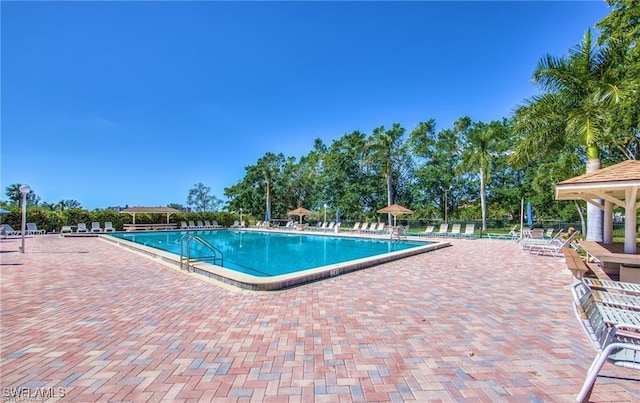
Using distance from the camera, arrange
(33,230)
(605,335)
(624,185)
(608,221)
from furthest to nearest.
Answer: (33,230), (608,221), (624,185), (605,335)

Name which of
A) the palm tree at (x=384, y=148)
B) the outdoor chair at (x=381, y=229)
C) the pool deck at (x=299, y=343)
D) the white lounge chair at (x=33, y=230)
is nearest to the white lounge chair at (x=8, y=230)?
the white lounge chair at (x=33, y=230)

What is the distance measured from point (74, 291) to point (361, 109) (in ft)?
87.7

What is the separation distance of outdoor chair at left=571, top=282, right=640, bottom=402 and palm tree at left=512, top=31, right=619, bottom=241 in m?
8.46

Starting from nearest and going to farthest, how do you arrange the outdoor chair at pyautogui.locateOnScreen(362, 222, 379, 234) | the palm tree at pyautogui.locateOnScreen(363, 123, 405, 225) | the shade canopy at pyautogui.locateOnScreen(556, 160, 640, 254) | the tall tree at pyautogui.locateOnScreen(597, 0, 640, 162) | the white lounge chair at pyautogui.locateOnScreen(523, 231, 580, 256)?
the shade canopy at pyautogui.locateOnScreen(556, 160, 640, 254), the tall tree at pyautogui.locateOnScreen(597, 0, 640, 162), the white lounge chair at pyautogui.locateOnScreen(523, 231, 580, 256), the outdoor chair at pyautogui.locateOnScreen(362, 222, 379, 234), the palm tree at pyautogui.locateOnScreen(363, 123, 405, 225)

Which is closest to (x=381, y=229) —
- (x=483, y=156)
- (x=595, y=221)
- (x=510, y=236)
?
(x=510, y=236)

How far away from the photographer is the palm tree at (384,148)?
26.3m

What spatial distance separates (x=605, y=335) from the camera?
91.0 inches

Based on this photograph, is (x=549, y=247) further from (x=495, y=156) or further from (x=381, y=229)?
(x=495, y=156)

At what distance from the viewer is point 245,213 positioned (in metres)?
36.0

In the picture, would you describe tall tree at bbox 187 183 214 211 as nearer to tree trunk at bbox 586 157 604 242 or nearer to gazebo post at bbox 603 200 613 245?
tree trunk at bbox 586 157 604 242

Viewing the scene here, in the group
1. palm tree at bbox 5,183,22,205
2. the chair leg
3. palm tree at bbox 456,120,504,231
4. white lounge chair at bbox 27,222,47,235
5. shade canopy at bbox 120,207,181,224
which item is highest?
palm tree at bbox 456,120,504,231

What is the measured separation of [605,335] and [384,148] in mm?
24931

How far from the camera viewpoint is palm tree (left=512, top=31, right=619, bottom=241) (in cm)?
931

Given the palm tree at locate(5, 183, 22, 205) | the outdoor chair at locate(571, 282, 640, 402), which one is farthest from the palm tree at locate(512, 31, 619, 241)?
the palm tree at locate(5, 183, 22, 205)
